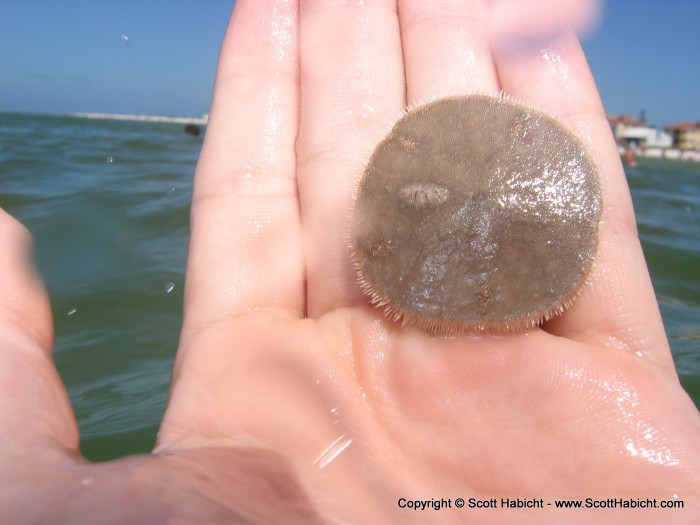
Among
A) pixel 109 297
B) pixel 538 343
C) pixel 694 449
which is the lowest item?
pixel 109 297

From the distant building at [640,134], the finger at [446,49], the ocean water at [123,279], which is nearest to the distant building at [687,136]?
the distant building at [640,134]

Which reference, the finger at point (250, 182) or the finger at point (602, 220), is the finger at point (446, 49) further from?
the finger at point (250, 182)

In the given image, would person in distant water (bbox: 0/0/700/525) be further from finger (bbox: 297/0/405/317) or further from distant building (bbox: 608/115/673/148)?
distant building (bbox: 608/115/673/148)

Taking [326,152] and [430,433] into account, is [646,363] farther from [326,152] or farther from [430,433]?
[326,152]

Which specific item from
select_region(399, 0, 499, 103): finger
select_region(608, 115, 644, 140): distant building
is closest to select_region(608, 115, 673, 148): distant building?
select_region(608, 115, 644, 140): distant building

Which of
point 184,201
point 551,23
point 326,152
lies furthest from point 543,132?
point 184,201

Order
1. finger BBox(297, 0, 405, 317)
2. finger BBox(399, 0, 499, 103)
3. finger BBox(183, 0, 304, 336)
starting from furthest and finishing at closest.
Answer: finger BBox(399, 0, 499, 103) → finger BBox(297, 0, 405, 317) → finger BBox(183, 0, 304, 336)
